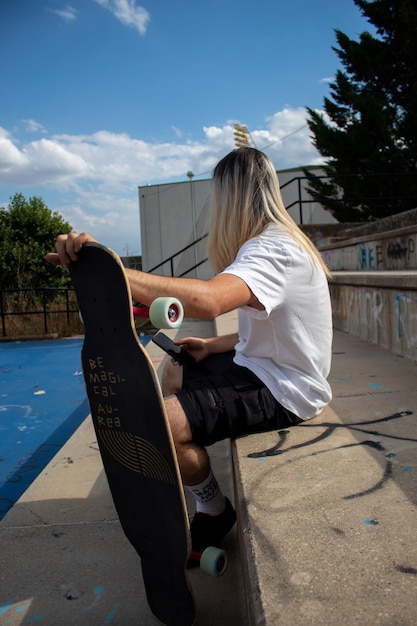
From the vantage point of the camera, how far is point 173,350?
1.94 m

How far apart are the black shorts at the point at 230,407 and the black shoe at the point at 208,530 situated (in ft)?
0.98

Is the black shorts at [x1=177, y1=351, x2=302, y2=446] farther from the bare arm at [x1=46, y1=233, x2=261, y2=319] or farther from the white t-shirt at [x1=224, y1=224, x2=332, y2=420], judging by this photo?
the bare arm at [x1=46, y1=233, x2=261, y2=319]

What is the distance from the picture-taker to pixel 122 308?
4.00ft

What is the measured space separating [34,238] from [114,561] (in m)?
Answer: 11.9

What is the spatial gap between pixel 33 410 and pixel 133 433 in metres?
4.02

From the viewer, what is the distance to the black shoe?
1.67m

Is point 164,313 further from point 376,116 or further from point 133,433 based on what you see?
point 376,116

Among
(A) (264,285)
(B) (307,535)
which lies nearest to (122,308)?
(A) (264,285)

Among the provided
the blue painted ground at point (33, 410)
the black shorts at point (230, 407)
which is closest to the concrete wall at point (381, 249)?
the black shorts at point (230, 407)

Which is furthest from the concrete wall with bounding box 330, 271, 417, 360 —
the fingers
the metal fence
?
the metal fence

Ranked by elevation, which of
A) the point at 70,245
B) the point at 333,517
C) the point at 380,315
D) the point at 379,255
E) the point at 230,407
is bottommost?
the point at 333,517

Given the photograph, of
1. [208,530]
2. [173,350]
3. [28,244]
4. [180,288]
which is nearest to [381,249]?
[173,350]

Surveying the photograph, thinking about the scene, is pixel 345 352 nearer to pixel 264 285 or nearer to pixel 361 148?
pixel 264 285

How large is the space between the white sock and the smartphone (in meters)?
0.50
